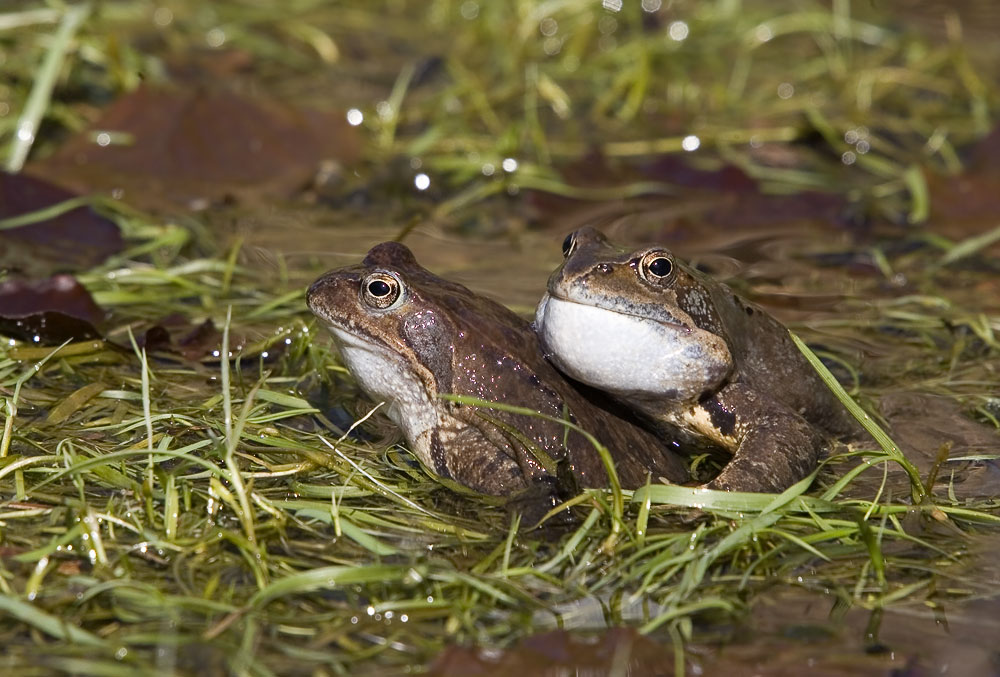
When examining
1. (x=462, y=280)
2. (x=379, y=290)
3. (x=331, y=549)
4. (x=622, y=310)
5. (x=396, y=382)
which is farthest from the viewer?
(x=462, y=280)

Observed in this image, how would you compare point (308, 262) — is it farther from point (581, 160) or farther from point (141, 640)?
point (141, 640)

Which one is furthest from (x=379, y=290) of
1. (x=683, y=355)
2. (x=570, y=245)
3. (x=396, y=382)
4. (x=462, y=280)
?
(x=462, y=280)

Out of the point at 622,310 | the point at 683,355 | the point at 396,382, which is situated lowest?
the point at 396,382

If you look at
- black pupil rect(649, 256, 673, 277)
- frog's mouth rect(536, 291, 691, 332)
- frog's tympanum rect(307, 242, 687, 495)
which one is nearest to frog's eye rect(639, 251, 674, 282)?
black pupil rect(649, 256, 673, 277)

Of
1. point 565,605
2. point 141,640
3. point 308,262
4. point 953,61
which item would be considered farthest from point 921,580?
point 953,61

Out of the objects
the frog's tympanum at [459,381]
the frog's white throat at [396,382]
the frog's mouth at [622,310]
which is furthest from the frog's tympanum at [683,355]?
the frog's white throat at [396,382]

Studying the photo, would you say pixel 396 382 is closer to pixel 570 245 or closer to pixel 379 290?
pixel 379 290

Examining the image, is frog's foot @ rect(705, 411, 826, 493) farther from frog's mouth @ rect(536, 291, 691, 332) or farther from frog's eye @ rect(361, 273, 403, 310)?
frog's eye @ rect(361, 273, 403, 310)
